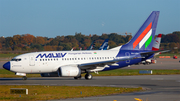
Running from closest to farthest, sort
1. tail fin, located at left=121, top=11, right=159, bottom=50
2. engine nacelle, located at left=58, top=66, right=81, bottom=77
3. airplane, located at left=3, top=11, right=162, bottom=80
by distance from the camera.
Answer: engine nacelle, located at left=58, top=66, right=81, bottom=77, airplane, located at left=3, top=11, right=162, bottom=80, tail fin, located at left=121, top=11, right=159, bottom=50

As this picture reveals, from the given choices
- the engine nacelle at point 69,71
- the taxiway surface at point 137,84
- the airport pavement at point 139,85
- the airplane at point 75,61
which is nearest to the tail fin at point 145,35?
the airplane at point 75,61

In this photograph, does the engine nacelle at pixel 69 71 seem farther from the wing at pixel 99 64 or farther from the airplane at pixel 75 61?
the wing at pixel 99 64

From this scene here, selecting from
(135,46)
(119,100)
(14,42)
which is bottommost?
(119,100)

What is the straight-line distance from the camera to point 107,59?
37.8 m

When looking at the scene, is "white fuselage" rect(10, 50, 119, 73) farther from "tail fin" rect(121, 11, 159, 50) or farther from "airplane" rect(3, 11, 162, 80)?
"tail fin" rect(121, 11, 159, 50)

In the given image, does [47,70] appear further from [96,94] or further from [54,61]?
[96,94]

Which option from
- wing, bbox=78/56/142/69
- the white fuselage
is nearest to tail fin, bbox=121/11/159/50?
wing, bbox=78/56/142/69

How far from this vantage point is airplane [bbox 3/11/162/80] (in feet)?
117

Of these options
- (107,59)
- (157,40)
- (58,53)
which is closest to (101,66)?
(107,59)

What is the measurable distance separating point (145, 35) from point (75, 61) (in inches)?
462

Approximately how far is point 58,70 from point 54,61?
1.35 metres

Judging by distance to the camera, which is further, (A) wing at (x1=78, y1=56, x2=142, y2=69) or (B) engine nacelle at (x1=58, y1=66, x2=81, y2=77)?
(A) wing at (x1=78, y1=56, x2=142, y2=69)

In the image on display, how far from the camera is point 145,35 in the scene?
40750 mm

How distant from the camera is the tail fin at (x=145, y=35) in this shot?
4044 centimetres
